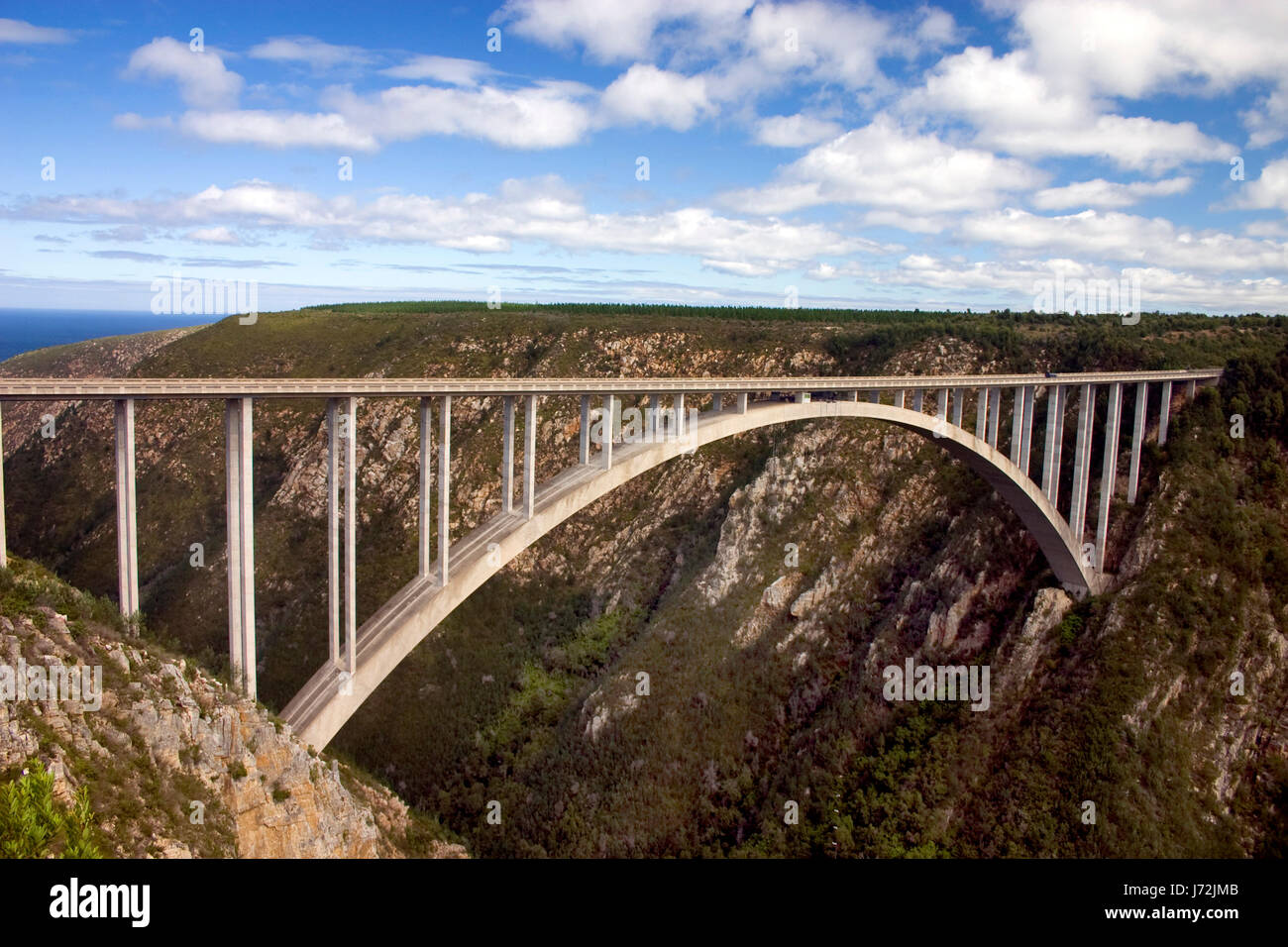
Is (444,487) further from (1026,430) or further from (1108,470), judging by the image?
(1108,470)

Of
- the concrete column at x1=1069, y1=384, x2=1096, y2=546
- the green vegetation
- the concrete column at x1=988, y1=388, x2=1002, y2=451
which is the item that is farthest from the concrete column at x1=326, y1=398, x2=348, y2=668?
the concrete column at x1=1069, y1=384, x2=1096, y2=546

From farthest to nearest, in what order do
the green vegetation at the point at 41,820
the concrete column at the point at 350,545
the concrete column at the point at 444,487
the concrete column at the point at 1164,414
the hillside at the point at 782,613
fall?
1. the concrete column at the point at 1164,414
2. the hillside at the point at 782,613
3. the concrete column at the point at 444,487
4. the concrete column at the point at 350,545
5. the green vegetation at the point at 41,820

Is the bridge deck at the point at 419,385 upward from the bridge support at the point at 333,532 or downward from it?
upward

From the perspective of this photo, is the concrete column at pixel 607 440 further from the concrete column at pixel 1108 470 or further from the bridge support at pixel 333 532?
the concrete column at pixel 1108 470

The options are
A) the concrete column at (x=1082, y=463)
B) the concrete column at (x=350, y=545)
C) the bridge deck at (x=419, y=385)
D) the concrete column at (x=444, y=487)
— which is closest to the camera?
the bridge deck at (x=419, y=385)

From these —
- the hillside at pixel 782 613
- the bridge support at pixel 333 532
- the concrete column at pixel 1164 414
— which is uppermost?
the concrete column at pixel 1164 414

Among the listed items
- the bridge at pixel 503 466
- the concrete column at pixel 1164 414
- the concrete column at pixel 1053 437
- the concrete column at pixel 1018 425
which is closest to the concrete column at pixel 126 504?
the bridge at pixel 503 466

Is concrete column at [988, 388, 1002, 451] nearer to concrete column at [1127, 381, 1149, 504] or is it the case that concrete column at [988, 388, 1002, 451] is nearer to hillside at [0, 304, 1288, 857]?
hillside at [0, 304, 1288, 857]
